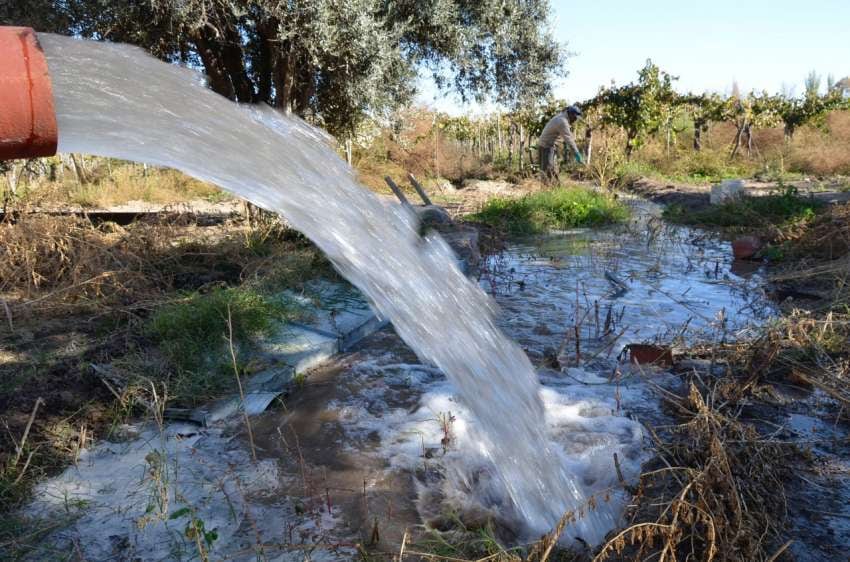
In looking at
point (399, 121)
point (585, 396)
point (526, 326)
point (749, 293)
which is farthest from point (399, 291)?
point (399, 121)

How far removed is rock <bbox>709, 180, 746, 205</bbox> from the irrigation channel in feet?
25.2

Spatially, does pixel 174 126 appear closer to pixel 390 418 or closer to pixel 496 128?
pixel 390 418

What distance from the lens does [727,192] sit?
36.4 ft

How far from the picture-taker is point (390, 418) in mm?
3529

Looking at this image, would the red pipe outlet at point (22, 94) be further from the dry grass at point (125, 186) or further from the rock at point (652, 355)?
the dry grass at point (125, 186)

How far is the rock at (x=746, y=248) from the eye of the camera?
769 cm

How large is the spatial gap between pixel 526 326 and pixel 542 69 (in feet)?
18.1

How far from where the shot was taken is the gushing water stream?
1.91 m

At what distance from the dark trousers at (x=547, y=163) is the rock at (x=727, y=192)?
3.47 metres

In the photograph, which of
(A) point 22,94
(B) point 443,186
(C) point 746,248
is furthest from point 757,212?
(A) point 22,94

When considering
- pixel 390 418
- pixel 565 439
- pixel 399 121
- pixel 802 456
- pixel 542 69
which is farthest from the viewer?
pixel 542 69

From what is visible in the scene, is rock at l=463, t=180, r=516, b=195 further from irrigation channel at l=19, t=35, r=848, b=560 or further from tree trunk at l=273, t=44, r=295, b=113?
irrigation channel at l=19, t=35, r=848, b=560

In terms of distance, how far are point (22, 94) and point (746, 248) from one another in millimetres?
7916

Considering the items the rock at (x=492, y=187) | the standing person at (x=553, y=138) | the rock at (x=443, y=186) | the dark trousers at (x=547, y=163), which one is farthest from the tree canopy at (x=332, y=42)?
the rock at (x=443, y=186)
